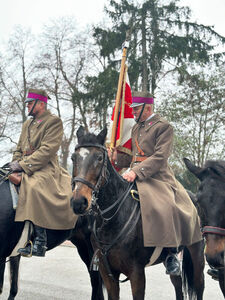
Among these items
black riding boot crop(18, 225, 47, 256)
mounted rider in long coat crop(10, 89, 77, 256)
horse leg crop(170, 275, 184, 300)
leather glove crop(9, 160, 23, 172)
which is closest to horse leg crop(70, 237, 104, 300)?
mounted rider in long coat crop(10, 89, 77, 256)

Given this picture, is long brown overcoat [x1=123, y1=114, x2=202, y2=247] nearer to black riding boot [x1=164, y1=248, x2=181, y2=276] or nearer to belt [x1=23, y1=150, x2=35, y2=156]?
black riding boot [x1=164, y1=248, x2=181, y2=276]

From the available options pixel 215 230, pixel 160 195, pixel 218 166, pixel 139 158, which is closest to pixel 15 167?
pixel 139 158

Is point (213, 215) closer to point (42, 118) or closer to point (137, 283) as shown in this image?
point (137, 283)

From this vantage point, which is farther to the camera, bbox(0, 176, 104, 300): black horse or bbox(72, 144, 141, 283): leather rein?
bbox(0, 176, 104, 300): black horse

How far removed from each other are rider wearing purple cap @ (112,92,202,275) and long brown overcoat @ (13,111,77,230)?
1006mm

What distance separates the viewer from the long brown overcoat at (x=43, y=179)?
5328 mm

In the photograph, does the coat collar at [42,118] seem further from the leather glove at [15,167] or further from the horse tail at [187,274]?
the horse tail at [187,274]

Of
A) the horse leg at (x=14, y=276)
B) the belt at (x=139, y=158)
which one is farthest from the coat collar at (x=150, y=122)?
the horse leg at (x=14, y=276)

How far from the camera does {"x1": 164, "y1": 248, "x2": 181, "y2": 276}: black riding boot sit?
15.2 feet

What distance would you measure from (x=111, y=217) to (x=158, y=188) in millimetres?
758

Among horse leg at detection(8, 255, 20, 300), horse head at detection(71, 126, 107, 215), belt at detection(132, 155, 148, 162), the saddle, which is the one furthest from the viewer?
horse leg at detection(8, 255, 20, 300)

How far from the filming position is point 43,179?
559cm

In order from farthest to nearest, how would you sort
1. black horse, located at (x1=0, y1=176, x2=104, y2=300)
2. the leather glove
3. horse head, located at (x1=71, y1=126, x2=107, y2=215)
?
1. the leather glove
2. black horse, located at (x1=0, y1=176, x2=104, y2=300)
3. horse head, located at (x1=71, y1=126, x2=107, y2=215)

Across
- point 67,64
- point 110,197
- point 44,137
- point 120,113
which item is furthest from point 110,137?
point 67,64
